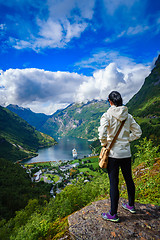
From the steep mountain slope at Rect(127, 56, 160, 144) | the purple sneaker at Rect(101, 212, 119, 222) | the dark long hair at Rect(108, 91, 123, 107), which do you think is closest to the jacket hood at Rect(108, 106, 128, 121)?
the dark long hair at Rect(108, 91, 123, 107)

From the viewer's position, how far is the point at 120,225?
8.39 ft

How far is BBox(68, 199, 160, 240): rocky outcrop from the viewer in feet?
7.58

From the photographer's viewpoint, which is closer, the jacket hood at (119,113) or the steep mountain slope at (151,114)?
the jacket hood at (119,113)

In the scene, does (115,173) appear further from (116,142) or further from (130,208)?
(130,208)

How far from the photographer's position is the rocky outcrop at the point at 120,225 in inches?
91.0

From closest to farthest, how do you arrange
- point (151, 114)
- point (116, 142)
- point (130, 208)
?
point (116, 142)
point (130, 208)
point (151, 114)

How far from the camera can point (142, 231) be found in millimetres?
2375

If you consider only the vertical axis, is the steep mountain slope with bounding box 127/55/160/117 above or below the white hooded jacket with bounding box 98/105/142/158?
above

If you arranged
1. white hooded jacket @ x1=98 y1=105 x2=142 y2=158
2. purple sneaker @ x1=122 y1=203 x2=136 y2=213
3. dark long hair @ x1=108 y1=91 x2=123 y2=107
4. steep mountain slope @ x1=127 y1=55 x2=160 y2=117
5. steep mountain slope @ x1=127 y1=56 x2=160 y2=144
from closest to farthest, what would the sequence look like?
1. white hooded jacket @ x1=98 y1=105 x2=142 y2=158
2. dark long hair @ x1=108 y1=91 x2=123 y2=107
3. purple sneaker @ x1=122 y1=203 x2=136 y2=213
4. steep mountain slope @ x1=127 y1=56 x2=160 y2=144
5. steep mountain slope @ x1=127 y1=55 x2=160 y2=117

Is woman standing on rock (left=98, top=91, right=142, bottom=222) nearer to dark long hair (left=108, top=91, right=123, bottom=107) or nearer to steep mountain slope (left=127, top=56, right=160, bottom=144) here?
dark long hair (left=108, top=91, right=123, bottom=107)

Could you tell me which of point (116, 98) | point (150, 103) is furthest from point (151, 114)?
point (116, 98)

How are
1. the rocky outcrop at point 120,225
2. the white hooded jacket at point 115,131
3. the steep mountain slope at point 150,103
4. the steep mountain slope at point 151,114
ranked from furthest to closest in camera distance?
1. the steep mountain slope at point 150,103
2. the steep mountain slope at point 151,114
3. the white hooded jacket at point 115,131
4. the rocky outcrop at point 120,225

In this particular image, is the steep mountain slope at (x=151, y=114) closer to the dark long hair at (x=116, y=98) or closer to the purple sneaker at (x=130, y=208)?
the dark long hair at (x=116, y=98)

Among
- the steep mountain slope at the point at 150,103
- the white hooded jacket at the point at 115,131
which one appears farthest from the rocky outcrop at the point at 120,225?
the steep mountain slope at the point at 150,103
